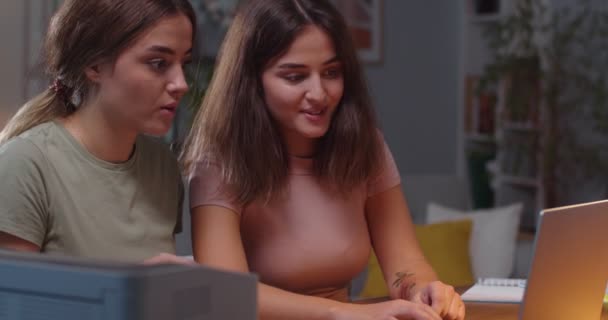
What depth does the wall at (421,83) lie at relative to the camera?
5.75m

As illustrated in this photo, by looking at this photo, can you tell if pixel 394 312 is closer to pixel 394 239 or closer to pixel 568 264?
pixel 568 264

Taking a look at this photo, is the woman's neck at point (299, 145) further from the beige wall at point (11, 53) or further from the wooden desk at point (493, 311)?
the beige wall at point (11, 53)

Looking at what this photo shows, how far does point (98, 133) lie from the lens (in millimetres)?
1642

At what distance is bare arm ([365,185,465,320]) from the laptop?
1.19ft

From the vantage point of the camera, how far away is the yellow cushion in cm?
346

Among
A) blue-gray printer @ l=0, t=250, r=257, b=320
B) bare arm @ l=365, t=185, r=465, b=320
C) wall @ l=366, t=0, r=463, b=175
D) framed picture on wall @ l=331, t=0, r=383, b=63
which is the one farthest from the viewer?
wall @ l=366, t=0, r=463, b=175

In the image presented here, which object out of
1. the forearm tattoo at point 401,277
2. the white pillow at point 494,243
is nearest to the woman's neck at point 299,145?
the forearm tattoo at point 401,277

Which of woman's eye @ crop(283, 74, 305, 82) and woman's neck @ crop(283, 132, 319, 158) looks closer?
woman's eye @ crop(283, 74, 305, 82)

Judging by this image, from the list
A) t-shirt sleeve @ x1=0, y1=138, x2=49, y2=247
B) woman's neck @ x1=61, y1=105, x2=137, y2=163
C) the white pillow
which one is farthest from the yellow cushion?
t-shirt sleeve @ x1=0, y1=138, x2=49, y2=247

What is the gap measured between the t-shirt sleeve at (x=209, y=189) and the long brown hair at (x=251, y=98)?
14mm

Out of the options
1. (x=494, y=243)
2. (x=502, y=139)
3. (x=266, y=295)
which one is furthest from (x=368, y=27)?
(x=266, y=295)

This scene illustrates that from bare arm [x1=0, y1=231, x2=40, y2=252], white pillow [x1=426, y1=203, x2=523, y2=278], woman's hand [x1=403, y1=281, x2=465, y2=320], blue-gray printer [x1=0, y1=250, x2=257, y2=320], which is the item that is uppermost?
Result: blue-gray printer [x1=0, y1=250, x2=257, y2=320]

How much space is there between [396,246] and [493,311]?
274mm

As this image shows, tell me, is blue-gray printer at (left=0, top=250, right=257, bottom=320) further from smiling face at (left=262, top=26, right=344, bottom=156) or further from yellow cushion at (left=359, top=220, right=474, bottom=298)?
yellow cushion at (left=359, top=220, right=474, bottom=298)
